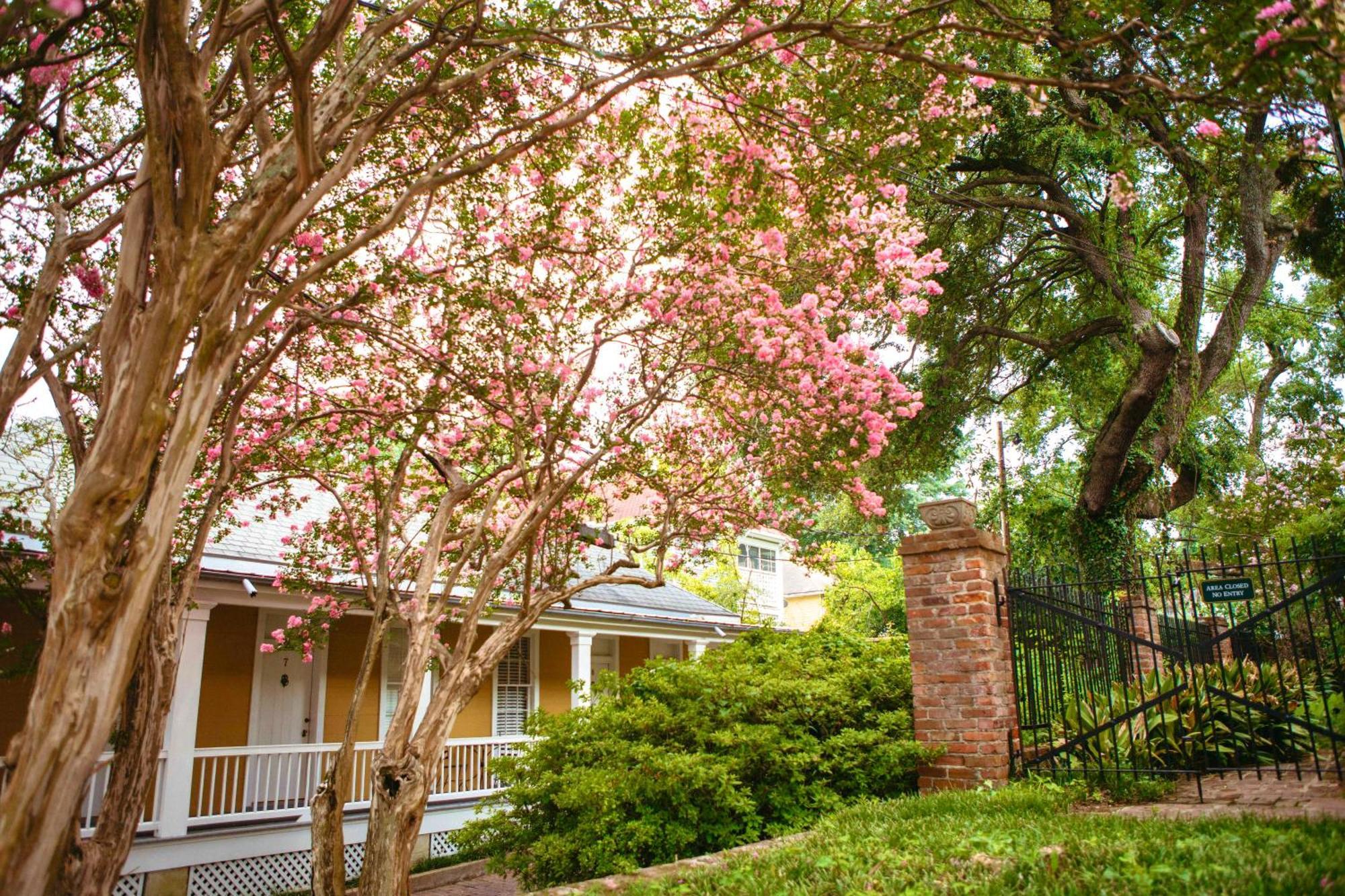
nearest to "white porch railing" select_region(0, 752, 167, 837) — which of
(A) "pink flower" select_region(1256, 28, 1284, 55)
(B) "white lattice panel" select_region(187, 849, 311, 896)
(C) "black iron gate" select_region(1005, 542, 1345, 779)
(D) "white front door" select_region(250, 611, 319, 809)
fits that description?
(B) "white lattice panel" select_region(187, 849, 311, 896)

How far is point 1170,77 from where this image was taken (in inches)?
311

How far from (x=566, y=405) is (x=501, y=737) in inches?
295

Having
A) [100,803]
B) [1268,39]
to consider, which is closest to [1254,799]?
[1268,39]

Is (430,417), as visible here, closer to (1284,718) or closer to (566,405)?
(566,405)

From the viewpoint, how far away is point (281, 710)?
40.3ft

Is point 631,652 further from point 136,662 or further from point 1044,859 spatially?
point 1044,859

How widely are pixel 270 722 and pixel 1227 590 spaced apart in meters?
11.6

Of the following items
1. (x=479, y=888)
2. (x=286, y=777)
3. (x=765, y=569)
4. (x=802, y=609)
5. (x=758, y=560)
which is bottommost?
(x=479, y=888)

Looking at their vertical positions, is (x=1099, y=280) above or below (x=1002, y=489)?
above

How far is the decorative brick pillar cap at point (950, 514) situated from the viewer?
23.0 feet

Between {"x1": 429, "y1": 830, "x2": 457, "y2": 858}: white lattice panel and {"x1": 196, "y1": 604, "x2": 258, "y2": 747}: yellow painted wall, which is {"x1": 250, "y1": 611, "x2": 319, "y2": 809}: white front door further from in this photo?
{"x1": 429, "y1": 830, "x2": 457, "y2": 858}: white lattice panel

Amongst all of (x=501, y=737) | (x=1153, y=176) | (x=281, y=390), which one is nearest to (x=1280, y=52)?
(x=281, y=390)

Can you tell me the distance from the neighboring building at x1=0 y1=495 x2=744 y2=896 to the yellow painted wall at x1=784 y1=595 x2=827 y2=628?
20060 mm

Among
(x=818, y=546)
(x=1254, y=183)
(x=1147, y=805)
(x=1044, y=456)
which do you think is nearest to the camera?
(x=1147, y=805)
